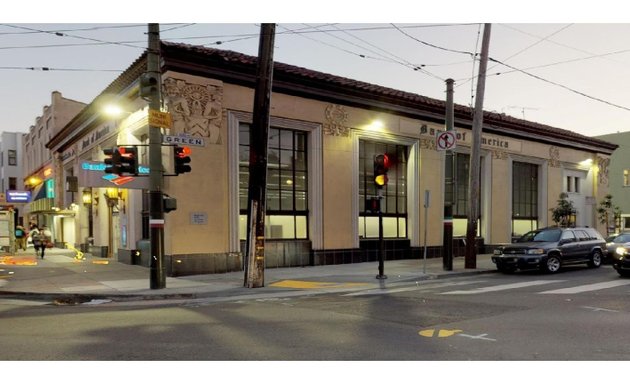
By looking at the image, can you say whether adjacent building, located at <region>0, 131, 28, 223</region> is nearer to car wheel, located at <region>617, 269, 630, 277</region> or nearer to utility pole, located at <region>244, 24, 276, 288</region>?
utility pole, located at <region>244, 24, 276, 288</region>

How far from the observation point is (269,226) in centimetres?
1812

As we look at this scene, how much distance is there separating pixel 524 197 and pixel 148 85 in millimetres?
21557

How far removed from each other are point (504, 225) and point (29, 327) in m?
22.6

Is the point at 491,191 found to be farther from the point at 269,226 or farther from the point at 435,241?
the point at 269,226

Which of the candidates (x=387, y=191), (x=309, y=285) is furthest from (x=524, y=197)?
(x=309, y=285)

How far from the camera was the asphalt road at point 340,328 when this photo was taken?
6031 millimetres

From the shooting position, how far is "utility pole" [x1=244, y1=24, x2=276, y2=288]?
12914 mm

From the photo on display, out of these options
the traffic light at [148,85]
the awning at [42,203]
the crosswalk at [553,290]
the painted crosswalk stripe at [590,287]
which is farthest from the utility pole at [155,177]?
the awning at [42,203]

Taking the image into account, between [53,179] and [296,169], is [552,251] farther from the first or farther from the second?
[53,179]

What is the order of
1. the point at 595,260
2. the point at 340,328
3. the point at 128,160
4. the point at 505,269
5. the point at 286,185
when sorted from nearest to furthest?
1. the point at 340,328
2. the point at 128,160
3. the point at 505,269
4. the point at 595,260
5. the point at 286,185

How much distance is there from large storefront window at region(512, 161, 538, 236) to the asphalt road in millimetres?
15393

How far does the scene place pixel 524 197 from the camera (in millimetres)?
27047


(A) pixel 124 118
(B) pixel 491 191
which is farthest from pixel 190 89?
(B) pixel 491 191

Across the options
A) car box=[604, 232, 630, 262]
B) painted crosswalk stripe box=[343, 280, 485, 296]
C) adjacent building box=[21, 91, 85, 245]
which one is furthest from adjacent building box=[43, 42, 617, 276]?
car box=[604, 232, 630, 262]
